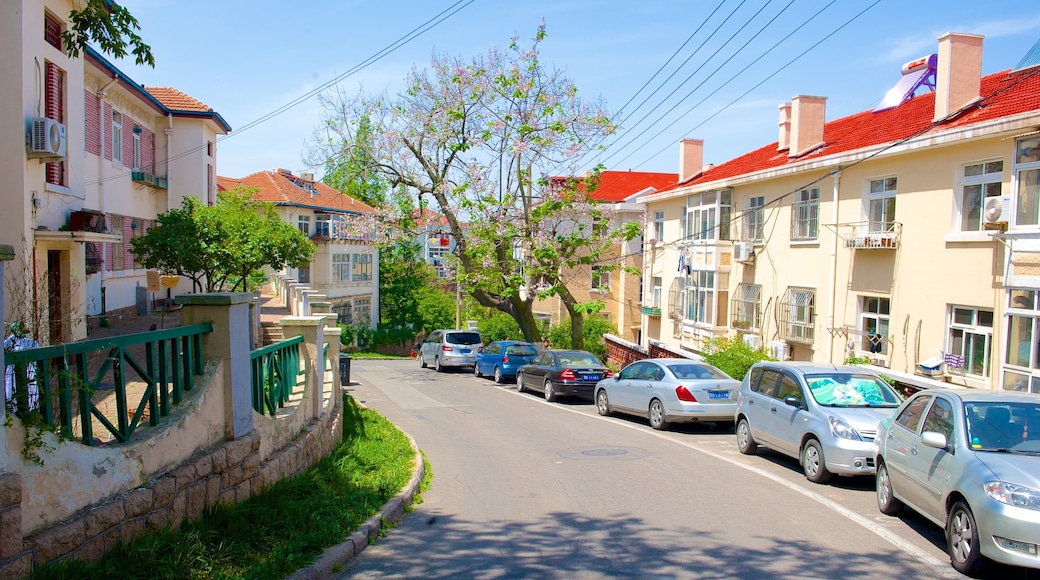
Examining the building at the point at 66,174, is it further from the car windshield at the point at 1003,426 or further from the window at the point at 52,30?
the car windshield at the point at 1003,426

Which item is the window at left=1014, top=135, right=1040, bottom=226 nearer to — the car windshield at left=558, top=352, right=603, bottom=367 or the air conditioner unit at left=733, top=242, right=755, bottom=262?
the car windshield at left=558, top=352, right=603, bottom=367

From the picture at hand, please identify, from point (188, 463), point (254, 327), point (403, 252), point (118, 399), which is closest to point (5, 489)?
point (118, 399)

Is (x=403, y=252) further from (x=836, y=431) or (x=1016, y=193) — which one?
(x=836, y=431)

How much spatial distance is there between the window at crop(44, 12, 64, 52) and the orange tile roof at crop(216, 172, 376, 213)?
2869cm

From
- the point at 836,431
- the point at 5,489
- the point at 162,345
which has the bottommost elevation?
the point at 836,431

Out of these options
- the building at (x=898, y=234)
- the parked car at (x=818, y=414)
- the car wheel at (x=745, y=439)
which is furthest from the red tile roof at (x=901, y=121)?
the car wheel at (x=745, y=439)

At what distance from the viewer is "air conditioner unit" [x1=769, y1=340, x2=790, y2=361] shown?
22.7 m

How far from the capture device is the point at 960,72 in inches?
715

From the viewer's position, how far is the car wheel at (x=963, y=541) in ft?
20.7

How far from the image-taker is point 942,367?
16953mm

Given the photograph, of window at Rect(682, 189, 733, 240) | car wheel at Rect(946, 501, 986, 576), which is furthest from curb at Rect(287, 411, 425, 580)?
window at Rect(682, 189, 733, 240)

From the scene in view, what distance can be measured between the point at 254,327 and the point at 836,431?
488 inches

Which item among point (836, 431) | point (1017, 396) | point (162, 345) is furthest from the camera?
point (836, 431)

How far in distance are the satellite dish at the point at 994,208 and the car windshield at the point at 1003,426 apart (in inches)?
360
